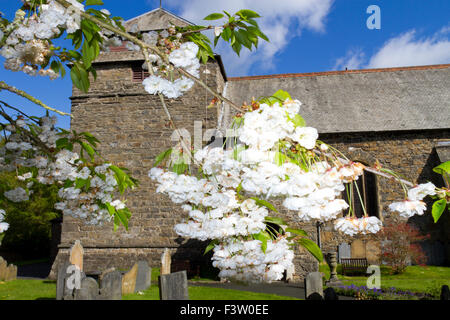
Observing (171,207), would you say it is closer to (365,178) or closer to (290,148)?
(365,178)

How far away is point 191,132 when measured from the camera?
14.3 m

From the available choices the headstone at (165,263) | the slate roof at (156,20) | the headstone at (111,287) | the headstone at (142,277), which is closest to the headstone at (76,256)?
the headstone at (142,277)

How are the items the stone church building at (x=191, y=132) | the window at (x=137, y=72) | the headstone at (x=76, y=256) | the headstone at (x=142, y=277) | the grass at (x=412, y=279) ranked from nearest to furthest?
the headstone at (x=76, y=256) → the headstone at (x=142, y=277) → the grass at (x=412, y=279) → the stone church building at (x=191, y=132) → the window at (x=137, y=72)

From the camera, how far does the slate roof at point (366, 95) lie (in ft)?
50.0

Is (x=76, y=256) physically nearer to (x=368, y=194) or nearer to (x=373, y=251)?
(x=373, y=251)

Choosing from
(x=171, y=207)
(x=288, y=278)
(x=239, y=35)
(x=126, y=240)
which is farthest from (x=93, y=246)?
A: (x=239, y=35)

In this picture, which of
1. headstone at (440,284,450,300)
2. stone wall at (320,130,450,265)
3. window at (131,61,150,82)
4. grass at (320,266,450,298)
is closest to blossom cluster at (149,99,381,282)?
headstone at (440,284,450,300)

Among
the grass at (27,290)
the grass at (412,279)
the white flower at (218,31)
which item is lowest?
the grass at (27,290)

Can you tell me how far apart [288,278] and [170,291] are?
29.2ft

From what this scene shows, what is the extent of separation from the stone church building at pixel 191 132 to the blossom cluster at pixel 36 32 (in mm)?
11060

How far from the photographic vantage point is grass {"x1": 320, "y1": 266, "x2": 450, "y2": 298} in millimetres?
10102

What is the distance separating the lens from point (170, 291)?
4.71 metres

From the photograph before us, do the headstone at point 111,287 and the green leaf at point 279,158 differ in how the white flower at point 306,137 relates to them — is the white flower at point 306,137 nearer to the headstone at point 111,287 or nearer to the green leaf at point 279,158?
the green leaf at point 279,158
